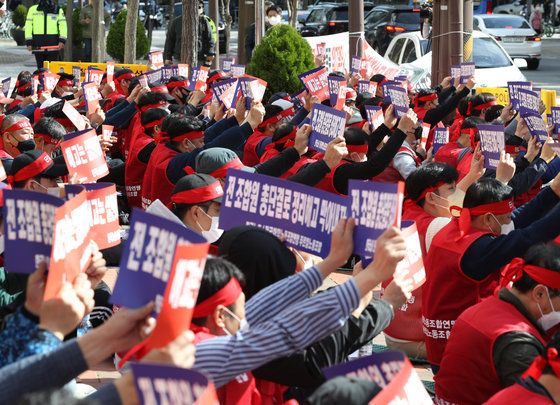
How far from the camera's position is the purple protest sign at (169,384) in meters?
2.29

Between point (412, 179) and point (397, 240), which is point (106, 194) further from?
point (412, 179)

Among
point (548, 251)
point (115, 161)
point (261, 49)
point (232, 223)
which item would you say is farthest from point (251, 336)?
point (261, 49)

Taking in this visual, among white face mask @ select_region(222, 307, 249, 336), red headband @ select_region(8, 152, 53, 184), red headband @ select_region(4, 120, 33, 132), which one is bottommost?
white face mask @ select_region(222, 307, 249, 336)

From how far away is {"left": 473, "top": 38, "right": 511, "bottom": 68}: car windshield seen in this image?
18.2 meters

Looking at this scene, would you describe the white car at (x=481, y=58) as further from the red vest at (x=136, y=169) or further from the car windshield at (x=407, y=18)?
the red vest at (x=136, y=169)

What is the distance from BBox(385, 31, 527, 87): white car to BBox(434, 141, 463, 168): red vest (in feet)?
24.8

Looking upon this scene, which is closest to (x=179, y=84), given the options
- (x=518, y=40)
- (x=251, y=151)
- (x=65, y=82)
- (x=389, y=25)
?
(x=65, y=82)

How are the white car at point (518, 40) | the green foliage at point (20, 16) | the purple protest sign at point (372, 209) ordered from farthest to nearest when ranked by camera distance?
the green foliage at point (20, 16) < the white car at point (518, 40) < the purple protest sign at point (372, 209)

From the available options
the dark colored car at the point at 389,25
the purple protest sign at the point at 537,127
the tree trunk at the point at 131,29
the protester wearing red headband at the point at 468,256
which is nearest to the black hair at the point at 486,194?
the protester wearing red headband at the point at 468,256

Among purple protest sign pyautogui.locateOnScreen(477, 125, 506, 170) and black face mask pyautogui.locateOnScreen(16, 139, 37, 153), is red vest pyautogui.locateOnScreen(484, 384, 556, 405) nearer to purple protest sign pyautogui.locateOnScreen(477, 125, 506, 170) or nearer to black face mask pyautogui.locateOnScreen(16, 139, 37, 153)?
purple protest sign pyautogui.locateOnScreen(477, 125, 506, 170)

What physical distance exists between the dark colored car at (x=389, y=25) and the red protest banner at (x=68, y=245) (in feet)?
78.3

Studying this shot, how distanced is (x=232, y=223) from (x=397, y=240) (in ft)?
4.21

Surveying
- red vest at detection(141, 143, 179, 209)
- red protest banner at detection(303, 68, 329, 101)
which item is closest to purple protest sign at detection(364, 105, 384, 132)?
red protest banner at detection(303, 68, 329, 101)

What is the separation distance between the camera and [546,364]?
3.33 meters
